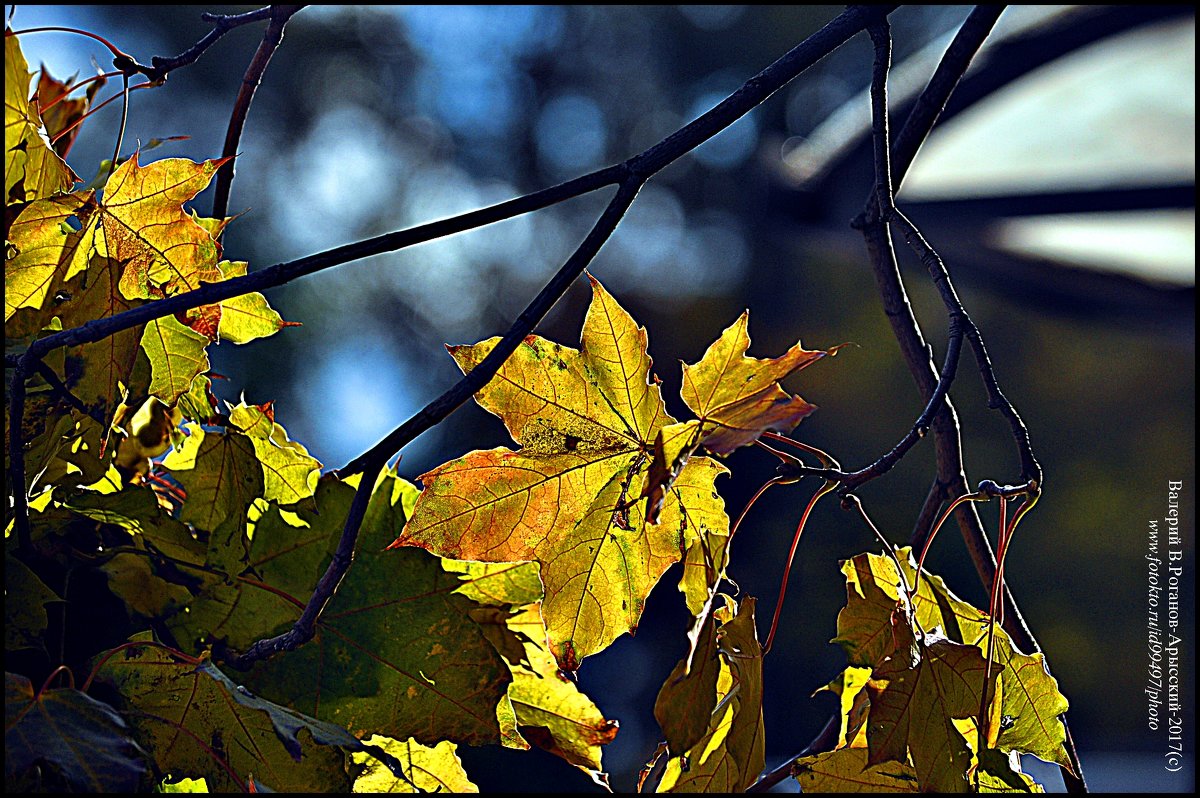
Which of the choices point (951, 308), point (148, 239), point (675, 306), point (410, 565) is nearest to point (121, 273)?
point (148, 239)

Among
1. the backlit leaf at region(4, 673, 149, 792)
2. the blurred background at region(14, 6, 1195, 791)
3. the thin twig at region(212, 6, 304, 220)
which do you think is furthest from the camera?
the blurred background at region(14, 6, 1195, 791)

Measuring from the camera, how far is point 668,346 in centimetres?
413

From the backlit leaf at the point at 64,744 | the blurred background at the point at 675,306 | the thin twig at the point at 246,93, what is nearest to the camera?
the backlit leaf at the point at 64,744

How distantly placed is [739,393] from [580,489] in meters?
0.05

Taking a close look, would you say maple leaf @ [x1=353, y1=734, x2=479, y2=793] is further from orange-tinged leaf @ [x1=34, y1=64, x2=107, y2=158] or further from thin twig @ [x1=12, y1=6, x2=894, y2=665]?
orange-tinged leaf @ [x1=34, y1=64, x2=107, y2=158]

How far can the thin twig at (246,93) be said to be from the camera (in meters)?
0.28

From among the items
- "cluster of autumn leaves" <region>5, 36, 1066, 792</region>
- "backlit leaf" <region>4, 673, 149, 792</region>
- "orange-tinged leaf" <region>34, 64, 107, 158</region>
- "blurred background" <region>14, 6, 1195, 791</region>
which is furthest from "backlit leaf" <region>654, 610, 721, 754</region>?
"blurred background" <region>14, 6, 1195, 791</region>

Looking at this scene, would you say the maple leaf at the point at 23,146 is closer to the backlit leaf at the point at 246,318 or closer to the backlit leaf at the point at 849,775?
the backlit leaf at the point at 246,318

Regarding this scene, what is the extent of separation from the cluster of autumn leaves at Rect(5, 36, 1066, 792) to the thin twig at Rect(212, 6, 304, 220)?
0.03 m

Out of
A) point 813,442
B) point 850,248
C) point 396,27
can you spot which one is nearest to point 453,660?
point 850,248

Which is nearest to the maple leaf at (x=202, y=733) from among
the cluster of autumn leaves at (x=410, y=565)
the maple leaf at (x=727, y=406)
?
the cluster of autumn leaves at (x=410, y=565)

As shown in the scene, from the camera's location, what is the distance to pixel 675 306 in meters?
4.28

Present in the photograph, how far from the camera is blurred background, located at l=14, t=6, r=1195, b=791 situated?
11.0 feet

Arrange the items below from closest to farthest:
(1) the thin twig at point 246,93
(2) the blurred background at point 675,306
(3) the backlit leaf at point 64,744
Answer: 1. (3) the backlit leaf at point 64,744
2. (1) the thin twig at point 246,93
3. (2) the blurred background at point 675,306
